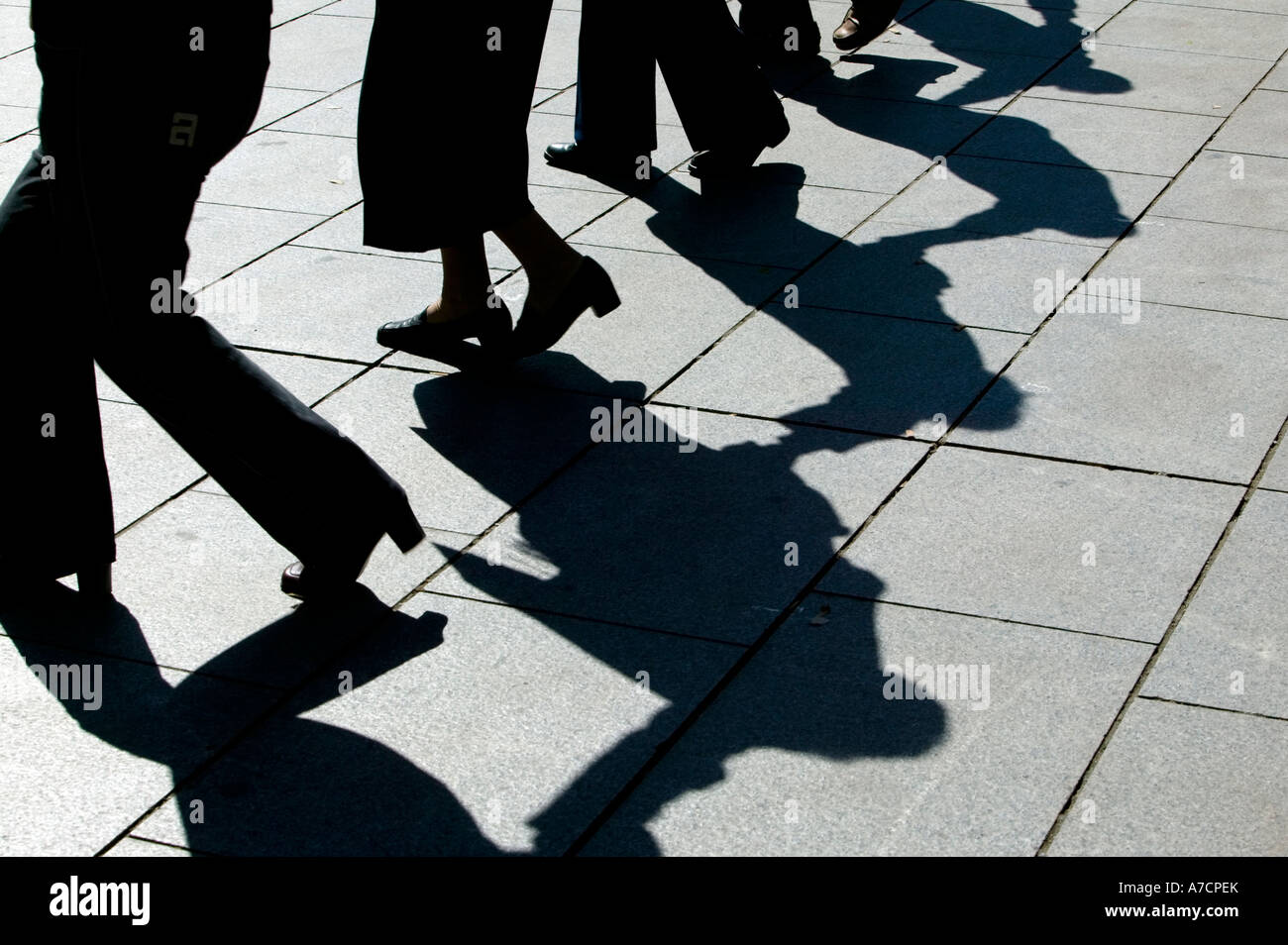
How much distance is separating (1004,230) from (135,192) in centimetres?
395

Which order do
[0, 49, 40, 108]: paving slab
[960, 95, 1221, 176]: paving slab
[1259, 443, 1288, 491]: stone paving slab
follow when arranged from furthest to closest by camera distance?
[0, 49, 40, 108]: paving slab < [960, 95, 1221, 176]: paving slab < [1259, 443, 1288, 491]: stone paving slab

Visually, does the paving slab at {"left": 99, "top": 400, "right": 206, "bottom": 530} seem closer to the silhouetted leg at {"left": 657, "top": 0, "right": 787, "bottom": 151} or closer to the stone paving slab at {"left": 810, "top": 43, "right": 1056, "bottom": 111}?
the silhouetted leg at {"left": 657, "top": 0, "right": 787, "bottom": 151}

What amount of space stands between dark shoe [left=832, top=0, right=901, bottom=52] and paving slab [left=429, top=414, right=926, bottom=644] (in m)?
4.48

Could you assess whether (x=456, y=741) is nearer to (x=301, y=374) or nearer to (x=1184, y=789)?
(x=1184, y=789)

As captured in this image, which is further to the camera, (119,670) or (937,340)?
(937,340)

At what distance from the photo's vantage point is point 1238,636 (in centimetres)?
413

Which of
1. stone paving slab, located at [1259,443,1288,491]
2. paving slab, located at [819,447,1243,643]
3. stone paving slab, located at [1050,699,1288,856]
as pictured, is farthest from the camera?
stone paving slab, located at [1259,443,1288,491]

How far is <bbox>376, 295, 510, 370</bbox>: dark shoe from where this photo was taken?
5.60m

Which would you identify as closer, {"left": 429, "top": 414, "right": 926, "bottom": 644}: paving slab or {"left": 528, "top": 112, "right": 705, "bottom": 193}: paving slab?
{"left": 429, "top": 414, "right": 926, "bottom": 644}: paving slab

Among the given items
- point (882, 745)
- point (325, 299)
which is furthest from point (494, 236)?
point (882, 745)

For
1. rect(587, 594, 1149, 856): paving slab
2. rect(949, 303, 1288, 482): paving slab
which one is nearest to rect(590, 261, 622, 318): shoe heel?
rect(949, 303, 1288, 482): paving slab

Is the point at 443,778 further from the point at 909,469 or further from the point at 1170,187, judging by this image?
the point at 1170,187
